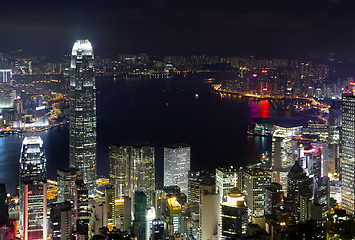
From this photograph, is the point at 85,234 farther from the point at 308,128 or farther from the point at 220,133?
the point at 308,128

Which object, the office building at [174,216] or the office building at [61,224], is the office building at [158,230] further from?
the office building at [61,224]

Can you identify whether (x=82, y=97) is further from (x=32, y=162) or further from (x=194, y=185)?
(x=194, y=185)

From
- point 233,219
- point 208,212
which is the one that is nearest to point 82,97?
point 208,212

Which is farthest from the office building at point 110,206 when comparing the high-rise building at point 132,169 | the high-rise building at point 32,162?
the high-rise building at point 32,162

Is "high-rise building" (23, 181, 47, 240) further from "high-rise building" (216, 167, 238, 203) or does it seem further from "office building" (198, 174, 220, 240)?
"high-rise building" (216, 167, 238, 203)

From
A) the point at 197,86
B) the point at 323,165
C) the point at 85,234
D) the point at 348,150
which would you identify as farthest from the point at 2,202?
the point at 197,86
